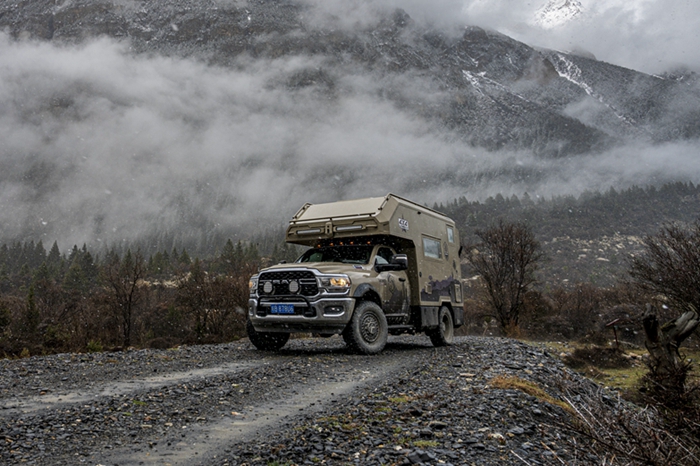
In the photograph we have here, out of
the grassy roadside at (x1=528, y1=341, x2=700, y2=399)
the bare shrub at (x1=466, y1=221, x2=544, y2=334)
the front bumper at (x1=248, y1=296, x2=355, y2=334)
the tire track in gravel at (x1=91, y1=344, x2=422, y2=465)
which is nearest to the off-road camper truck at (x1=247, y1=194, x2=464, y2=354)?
the front bumper at (x1=248, y1=296, x2=355, y2=334)

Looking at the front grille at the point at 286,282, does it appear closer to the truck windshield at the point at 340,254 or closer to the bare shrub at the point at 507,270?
the truck windshield at the point at 340,254

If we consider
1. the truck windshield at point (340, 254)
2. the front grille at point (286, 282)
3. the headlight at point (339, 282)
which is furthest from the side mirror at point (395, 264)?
the front grille at point (286, 282)

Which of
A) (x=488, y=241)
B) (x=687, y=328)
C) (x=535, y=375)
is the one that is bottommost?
(x=535, y=375)

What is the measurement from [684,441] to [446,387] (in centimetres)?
336

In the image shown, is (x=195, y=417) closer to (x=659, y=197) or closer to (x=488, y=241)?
(x=488, y=241)

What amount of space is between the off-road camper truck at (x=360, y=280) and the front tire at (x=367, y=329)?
0.07ft

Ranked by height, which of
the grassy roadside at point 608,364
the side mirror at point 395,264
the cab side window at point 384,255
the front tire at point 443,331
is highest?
the cab side window at point 384,255

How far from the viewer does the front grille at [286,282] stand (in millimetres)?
8896

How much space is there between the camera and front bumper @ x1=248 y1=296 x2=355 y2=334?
8.70m

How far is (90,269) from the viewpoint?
91.1 meters

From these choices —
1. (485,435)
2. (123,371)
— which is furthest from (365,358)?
(485,435)

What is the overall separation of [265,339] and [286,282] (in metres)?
1.88

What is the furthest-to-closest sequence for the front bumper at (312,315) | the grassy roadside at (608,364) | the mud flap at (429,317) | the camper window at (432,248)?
the grassy roadside at (608,364) < the camper window at (432,248) < the mud flap at (429,317) < the front bumper at (312,315)

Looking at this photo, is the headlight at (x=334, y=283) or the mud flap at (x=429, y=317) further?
the mud flap at (x=429, y=317)
